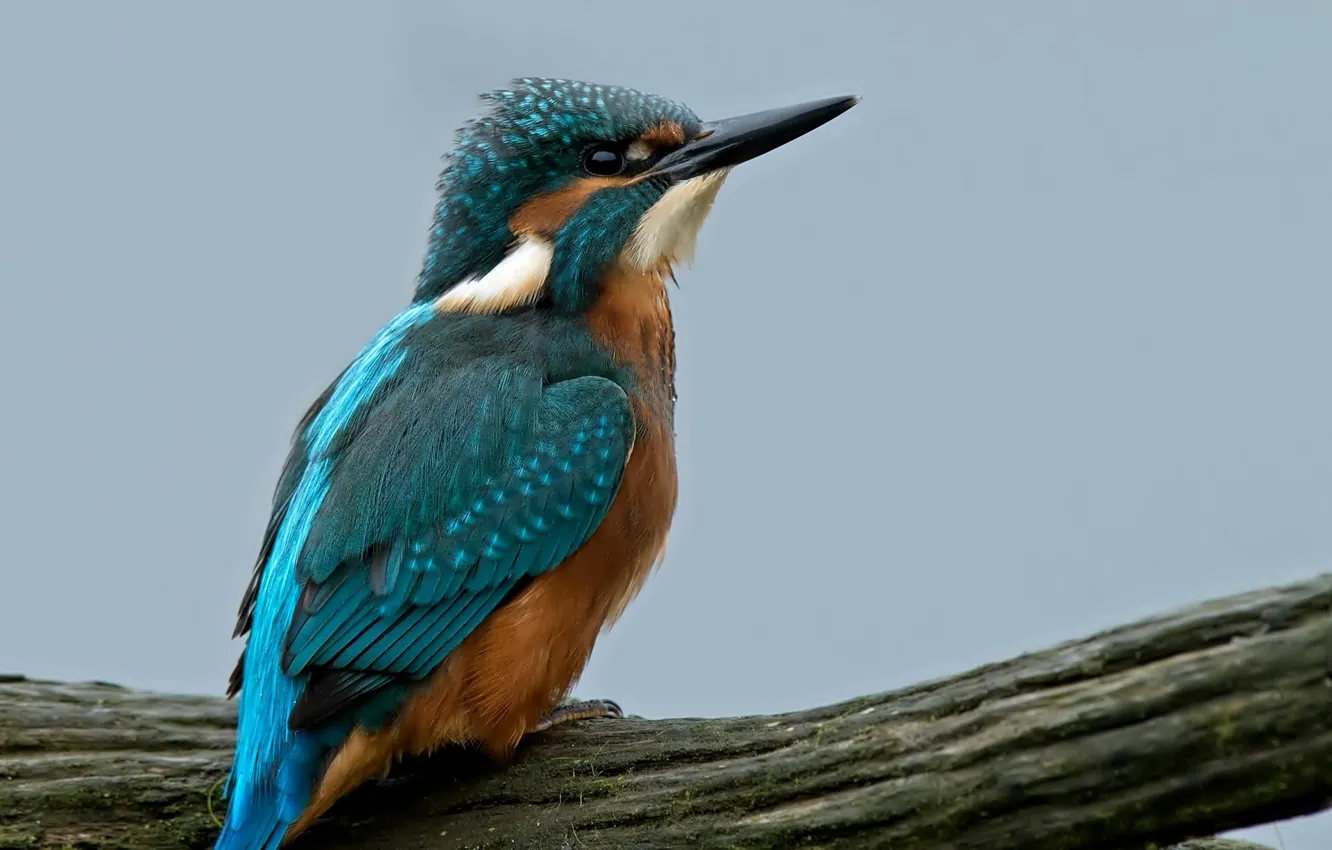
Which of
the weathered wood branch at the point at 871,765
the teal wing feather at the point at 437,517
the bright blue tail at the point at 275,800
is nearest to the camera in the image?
the weathered wood branch at the point at 871,765

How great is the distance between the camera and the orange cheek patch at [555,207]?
11.5 ft

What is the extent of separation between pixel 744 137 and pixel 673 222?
284mm

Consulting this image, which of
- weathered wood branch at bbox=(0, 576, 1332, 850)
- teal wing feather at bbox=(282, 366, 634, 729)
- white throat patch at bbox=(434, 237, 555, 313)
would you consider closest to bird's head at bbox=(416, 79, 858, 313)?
white throat patch at bbox=(434, 237, 555, 313)

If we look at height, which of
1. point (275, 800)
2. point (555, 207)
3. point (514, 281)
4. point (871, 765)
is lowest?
point (871, 765)

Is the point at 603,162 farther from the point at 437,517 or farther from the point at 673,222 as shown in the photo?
the point at 437,517

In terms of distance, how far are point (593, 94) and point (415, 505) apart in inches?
46.4

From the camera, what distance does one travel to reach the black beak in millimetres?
3562

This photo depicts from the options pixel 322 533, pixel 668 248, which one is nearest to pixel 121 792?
pixel 322 533

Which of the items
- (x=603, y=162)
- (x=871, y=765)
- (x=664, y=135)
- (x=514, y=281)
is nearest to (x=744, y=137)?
(x=664, y=135)

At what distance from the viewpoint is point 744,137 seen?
3.58 metres

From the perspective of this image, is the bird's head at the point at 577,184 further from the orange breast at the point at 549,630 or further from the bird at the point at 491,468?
the orange breast at the point at 549,630

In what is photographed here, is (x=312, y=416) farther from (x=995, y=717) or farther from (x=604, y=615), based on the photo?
(x=995, y=717)

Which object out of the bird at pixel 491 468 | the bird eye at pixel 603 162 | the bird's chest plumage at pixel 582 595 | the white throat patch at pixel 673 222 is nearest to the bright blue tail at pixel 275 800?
the bird at pixel 491 468

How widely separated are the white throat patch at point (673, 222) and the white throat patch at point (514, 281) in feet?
0.70
